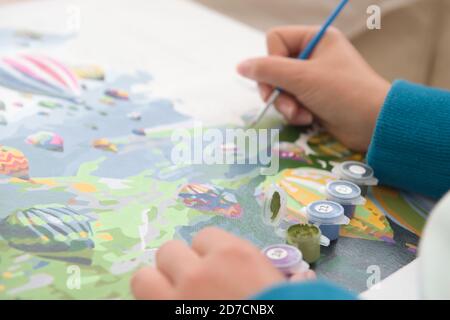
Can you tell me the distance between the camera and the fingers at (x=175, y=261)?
0.40 m

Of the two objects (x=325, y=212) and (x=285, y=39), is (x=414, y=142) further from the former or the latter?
(x=285, y=39)

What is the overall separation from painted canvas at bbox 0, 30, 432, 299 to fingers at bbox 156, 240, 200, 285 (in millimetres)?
41

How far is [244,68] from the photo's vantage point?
0.75 metres

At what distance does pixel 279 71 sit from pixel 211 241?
0.34m

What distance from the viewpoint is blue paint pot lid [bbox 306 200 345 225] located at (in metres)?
0.53

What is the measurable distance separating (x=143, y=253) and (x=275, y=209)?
0.41 ft

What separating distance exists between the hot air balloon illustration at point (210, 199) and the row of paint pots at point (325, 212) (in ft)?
0.10

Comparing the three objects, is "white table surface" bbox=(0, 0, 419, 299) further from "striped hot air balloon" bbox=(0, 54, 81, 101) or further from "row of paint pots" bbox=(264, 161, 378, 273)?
"row of paint pots" bbox=(264, 161, 378, 273)

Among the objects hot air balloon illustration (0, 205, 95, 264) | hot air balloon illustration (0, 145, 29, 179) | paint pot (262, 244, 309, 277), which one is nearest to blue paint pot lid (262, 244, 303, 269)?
paint pot (262, 244, 309, 277)

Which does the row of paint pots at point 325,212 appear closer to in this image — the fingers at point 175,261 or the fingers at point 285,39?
the fingers at point 175,261

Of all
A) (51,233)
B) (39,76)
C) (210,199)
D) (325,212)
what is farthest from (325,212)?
(39,76)

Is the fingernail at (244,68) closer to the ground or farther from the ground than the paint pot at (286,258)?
farther from the ground

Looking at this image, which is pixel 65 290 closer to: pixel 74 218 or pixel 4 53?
pixel 74 218

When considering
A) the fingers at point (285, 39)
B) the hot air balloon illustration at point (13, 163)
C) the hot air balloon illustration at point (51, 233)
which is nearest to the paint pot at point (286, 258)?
the hot air balloon illustration at point (51, 233)
